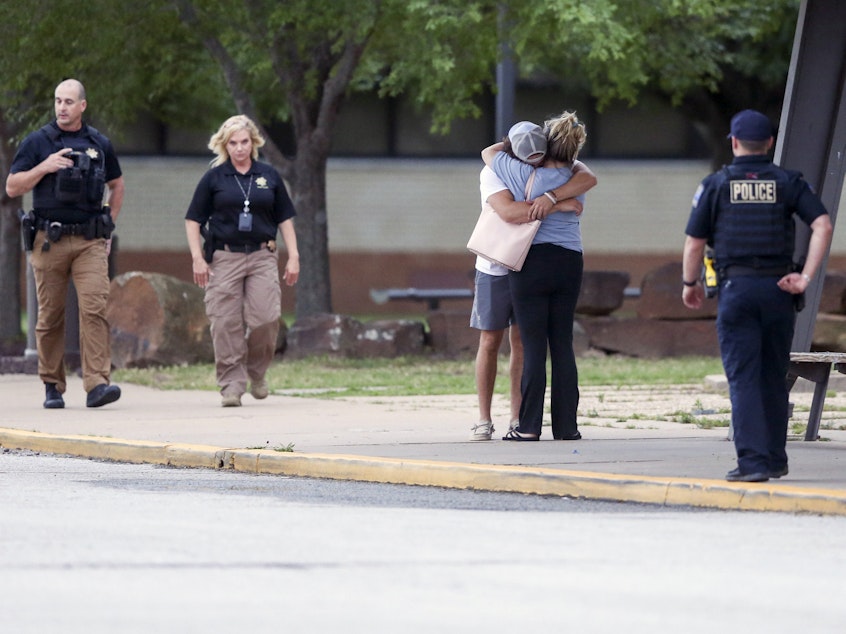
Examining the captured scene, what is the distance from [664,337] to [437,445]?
10315 millimetres

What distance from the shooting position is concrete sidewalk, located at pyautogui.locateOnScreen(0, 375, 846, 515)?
8367mm

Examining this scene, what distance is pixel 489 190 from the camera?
10375mm

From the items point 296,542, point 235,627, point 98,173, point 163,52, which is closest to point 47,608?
point 235,627

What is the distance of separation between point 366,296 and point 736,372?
1128 inches

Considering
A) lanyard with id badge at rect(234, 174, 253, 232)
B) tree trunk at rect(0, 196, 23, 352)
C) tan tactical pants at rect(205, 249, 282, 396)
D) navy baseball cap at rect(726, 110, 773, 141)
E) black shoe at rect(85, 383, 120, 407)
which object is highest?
navy baseball cap at rect(726, 110, 773, 141)

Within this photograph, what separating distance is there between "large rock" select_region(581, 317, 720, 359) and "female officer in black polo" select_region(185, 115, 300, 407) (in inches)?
305

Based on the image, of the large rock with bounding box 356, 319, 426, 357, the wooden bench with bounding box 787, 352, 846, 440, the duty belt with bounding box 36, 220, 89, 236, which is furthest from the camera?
the large rock with bounding box 356, 319, 426, 357

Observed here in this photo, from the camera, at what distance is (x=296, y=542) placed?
6.83 m

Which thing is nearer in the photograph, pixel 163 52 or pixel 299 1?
pixel 299 1

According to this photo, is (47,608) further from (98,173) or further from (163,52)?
(163,52)

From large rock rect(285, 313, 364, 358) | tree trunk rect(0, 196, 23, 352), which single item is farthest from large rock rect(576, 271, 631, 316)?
tree trunk rect(0, 196, 23, 352)

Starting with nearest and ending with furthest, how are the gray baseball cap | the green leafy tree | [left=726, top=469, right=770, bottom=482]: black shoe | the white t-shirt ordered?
[left=726, top=469, right=770, bottom=482]: black shoe → the gray baseball cap → the white t-shirt → the green leafy tree

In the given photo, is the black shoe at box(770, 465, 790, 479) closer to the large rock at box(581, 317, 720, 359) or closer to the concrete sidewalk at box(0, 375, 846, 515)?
the concrete sidewalk at box(0, 375, 846, 515)

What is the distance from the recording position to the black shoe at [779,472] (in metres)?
8.39
